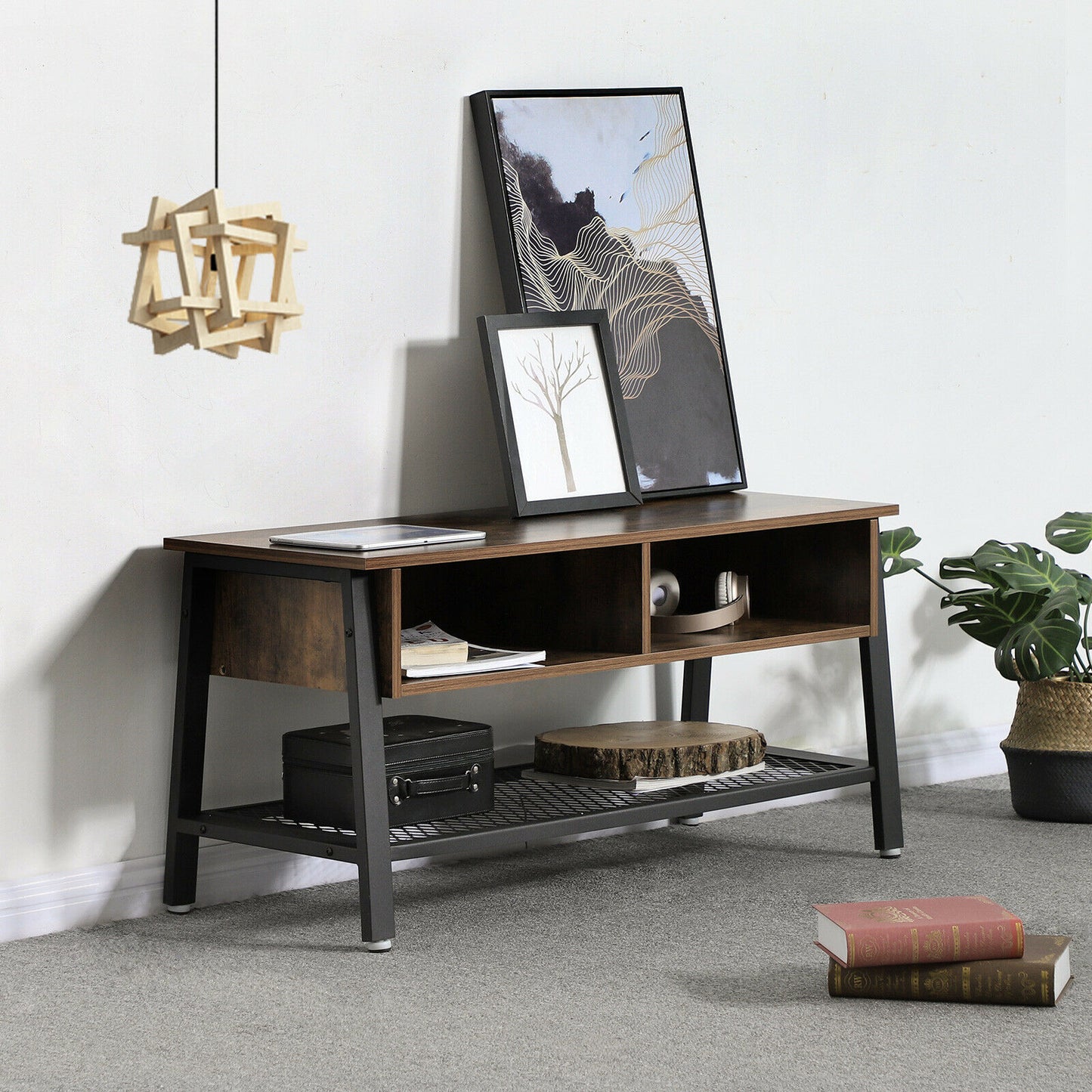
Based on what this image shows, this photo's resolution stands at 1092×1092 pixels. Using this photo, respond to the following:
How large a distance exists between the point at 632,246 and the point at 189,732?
4.41 feet

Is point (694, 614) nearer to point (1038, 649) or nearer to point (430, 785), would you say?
point (430, 785)

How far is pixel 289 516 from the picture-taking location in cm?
317

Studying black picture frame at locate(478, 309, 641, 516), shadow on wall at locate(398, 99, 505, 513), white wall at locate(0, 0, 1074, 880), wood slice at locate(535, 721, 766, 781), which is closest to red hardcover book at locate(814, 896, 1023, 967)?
wood slice at locate(535, 721, 766, 781)

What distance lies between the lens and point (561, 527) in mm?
3010

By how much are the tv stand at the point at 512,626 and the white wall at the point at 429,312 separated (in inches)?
5.7

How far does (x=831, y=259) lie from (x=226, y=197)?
60.8 inches

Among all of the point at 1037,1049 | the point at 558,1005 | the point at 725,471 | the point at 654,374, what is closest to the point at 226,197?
the point at 654,374

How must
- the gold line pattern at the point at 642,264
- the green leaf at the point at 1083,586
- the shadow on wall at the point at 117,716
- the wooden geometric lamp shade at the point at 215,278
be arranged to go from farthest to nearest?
the green leaf at the point at 1083,586 → the gold line pattern at the point at 642,264 → the shadow on wall at the point at 117,716 → the wooden geometric lamp shade at the point at 215,278

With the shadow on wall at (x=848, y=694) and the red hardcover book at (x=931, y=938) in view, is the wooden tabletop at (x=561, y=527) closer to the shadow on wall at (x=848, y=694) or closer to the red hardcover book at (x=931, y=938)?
the shadow on wall at (x=848, y=694)

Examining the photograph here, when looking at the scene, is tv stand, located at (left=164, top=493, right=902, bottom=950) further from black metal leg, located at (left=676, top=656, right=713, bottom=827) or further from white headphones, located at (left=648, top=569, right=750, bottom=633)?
black metal leg, located at (left=676, top=656, right=713, bottom=827)

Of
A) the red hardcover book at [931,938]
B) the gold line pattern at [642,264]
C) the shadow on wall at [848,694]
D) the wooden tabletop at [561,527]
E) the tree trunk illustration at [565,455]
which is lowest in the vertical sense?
the red hardcover book at [931,938]

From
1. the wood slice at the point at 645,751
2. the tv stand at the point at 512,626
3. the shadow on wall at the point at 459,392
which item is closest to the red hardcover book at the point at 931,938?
the tv stand at the point at 512,626

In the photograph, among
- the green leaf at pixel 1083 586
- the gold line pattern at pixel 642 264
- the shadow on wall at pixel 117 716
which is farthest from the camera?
the green leaf at pixel 1083 586

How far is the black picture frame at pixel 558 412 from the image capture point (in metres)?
3.17
